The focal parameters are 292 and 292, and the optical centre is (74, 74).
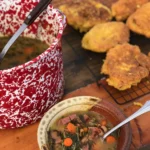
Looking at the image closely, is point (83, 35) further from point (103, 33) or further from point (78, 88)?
point (78, 88)

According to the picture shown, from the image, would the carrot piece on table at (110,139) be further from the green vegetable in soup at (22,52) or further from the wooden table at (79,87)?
the green vegetable in soup at (22,52)

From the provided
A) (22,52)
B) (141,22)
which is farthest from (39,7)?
(141,22)

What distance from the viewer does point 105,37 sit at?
3.85 feet

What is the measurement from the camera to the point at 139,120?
993 millimetres

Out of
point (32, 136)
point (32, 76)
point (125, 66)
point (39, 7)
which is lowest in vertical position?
point (32, 136)

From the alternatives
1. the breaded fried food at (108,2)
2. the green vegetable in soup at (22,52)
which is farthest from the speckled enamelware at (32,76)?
the breaded fried food at (108,2)

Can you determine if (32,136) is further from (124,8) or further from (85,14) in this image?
(124,8)

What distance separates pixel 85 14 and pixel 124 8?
0.19 m

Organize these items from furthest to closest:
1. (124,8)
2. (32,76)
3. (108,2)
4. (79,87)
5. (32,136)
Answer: (108,2), (124,8), (79,87), (32,136), (32,76)

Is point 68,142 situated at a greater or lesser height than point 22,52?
lesser

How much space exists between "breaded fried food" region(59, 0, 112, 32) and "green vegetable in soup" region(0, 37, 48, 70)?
0.94 ft

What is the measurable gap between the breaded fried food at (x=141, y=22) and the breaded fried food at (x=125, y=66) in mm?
148

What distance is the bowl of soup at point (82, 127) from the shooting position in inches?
33.7

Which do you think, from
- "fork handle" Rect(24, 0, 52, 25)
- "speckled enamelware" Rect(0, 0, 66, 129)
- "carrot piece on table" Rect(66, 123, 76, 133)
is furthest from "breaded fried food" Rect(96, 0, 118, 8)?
"carrot piece on table" Rect(66, 123, 76, 133)
